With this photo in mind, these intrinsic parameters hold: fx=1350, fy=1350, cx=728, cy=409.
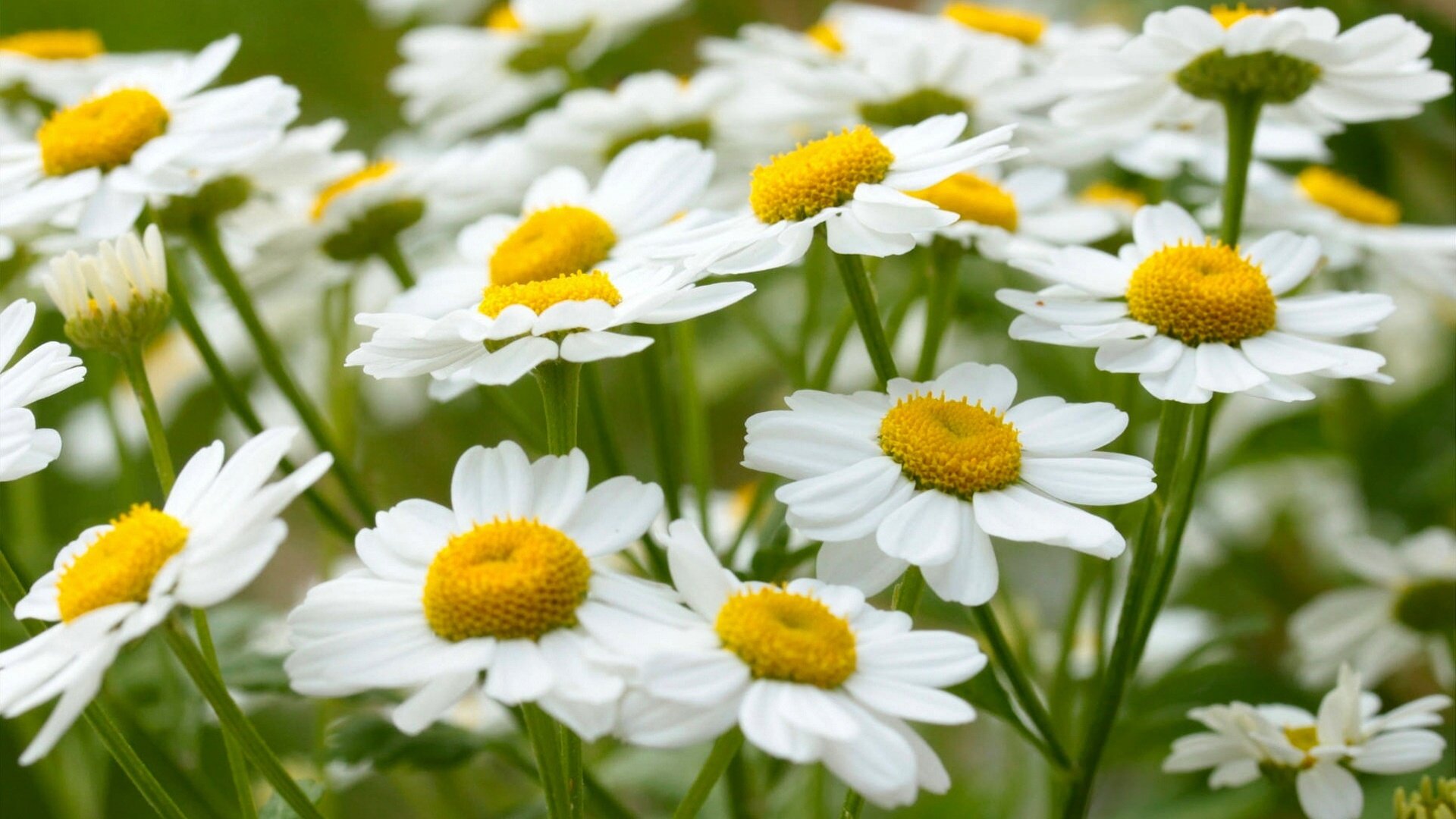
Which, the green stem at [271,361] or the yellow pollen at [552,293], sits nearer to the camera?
the yellow pollen at [552,293]

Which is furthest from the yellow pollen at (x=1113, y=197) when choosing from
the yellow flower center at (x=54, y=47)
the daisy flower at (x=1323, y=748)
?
the yellow flower center at (x=54, y=47)

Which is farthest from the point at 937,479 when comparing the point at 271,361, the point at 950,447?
the point at 271,361

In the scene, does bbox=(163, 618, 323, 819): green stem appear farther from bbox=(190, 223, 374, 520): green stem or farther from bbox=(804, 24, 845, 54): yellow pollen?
bbox=(804, 24, 845, 54): yellow pollen

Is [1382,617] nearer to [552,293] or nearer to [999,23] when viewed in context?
[999,23]

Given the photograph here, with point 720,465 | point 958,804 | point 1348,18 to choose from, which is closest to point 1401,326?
point 1348,18

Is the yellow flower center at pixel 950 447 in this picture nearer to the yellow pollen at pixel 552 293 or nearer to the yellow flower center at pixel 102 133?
the yellow pollen at pixel 552 293

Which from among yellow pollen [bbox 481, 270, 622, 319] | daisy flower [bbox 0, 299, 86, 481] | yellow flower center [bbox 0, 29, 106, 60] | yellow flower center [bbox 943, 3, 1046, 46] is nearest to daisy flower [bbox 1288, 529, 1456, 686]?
yellow flower center [bbox 943, 3, 1046, 46]

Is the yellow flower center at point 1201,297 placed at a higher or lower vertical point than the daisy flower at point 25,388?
lower
